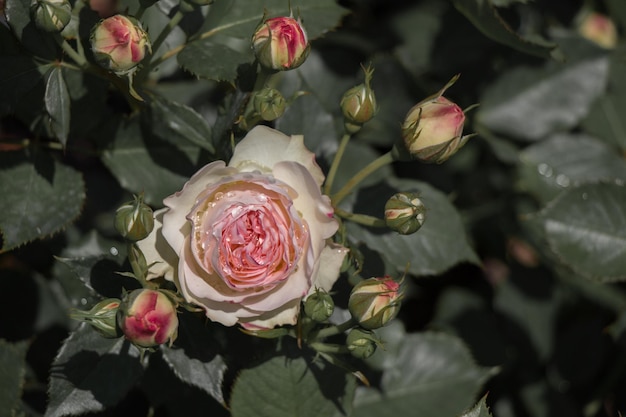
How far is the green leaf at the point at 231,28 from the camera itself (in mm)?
1705

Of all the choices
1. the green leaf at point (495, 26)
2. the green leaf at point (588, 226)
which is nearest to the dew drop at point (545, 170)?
the green leaf at point (588, 226)

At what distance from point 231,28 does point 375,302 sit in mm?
773

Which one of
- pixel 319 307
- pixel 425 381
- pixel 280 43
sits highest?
pixel 280 43

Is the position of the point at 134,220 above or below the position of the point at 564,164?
above

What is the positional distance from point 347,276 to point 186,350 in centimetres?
39

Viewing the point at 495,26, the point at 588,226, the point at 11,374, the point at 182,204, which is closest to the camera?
the point at 182,204

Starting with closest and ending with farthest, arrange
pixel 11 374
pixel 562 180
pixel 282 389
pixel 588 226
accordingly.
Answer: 1. pixel 282 389
2. pixel 11 374
3. pixel 588 226
4. pixel 562 180

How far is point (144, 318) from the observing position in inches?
53.2

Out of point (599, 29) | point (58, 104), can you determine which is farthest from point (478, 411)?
point (599, 29)

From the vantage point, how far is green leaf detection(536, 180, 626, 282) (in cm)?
211

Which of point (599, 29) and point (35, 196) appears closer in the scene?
point (35, 196)

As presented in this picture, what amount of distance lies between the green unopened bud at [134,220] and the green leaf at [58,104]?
28 centimetres

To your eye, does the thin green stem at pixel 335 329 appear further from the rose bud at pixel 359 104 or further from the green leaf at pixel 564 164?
the green leaf at pixel 564 164

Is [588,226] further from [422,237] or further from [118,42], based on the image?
[118,42]
